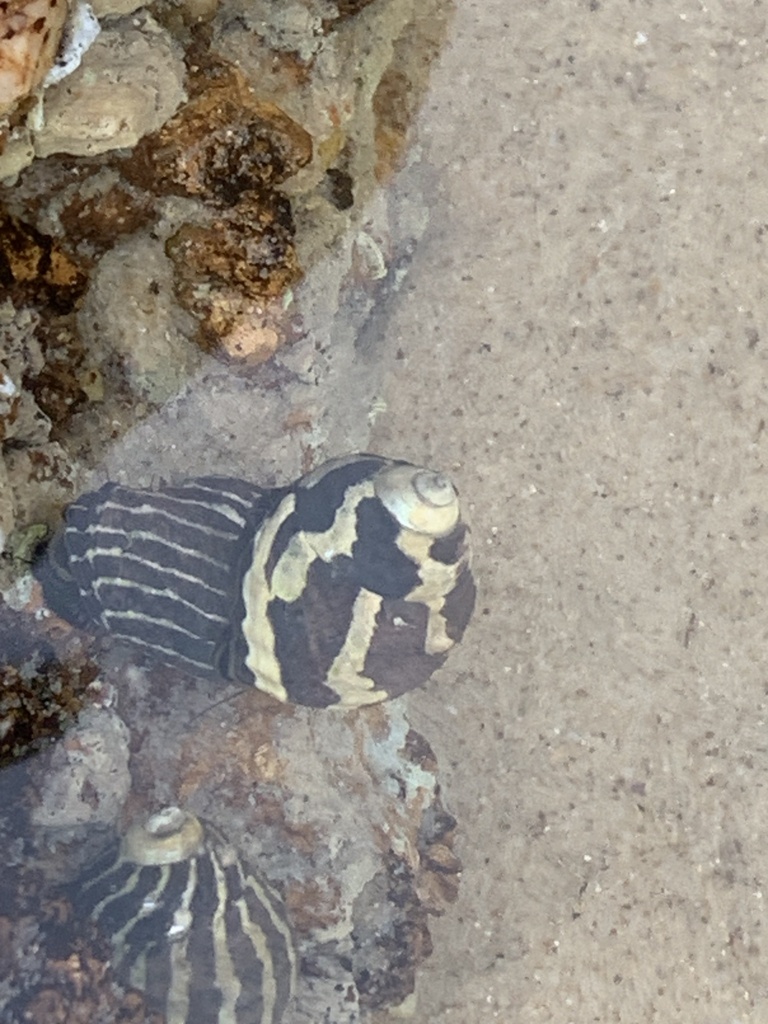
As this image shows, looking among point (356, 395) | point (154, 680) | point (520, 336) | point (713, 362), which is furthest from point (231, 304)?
point (713, 362)

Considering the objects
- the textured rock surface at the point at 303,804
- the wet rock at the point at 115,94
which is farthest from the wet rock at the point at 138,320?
the textured rock surface at the point at 303,804

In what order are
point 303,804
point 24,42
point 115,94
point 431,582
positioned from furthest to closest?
1. point 303,804
2. point 431,582
3. point 115,94
4. point 24,42

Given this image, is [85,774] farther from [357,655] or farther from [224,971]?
[357,655]

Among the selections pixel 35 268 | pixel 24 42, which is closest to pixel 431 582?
pixel 35 268

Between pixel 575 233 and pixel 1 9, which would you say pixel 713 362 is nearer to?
pixel 575 233

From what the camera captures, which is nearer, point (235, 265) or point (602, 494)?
point (235, 265)

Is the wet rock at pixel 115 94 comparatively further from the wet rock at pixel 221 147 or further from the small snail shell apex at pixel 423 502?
the small snail shell apex at pixel 423 502

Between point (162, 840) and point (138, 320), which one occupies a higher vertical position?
point (138, 320)
